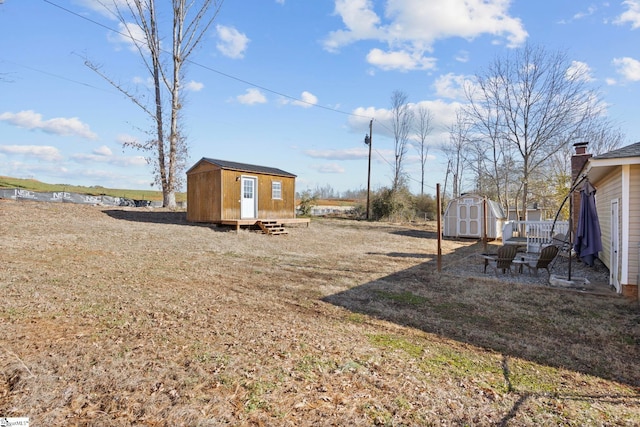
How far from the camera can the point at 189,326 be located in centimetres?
415

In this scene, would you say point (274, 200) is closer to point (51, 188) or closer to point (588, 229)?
point (588, 229)

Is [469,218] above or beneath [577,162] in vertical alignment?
beneath

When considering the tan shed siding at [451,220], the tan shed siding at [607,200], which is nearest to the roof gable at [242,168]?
A: the tan shed siding at [451,220]

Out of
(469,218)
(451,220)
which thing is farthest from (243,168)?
(469,218)

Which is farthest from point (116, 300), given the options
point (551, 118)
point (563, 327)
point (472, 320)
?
point (551, 118)

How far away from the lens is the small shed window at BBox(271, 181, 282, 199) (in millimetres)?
16517

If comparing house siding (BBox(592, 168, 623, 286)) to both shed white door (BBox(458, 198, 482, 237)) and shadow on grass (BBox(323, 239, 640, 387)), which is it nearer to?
shadow on grass (BBox(323, 239, 640, 387))

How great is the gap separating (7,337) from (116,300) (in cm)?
146

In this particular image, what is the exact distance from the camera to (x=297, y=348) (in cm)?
365

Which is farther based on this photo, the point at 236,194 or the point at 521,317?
the point at 236,194

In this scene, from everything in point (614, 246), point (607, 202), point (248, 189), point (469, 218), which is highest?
point (248, 189)

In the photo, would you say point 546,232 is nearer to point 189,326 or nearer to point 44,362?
point 189,326

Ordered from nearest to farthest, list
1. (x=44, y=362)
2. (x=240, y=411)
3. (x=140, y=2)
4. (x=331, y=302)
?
(x=240, y=411) < (x=44, y=362) < (x=331, y=302) < (x=140, y=2)

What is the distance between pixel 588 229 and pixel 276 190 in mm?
12399
